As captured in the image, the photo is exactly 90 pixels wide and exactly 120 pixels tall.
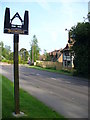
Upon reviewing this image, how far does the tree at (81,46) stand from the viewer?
27.3 meters

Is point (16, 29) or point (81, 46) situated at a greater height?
point (81, 46)

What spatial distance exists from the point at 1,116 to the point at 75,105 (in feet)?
13.6

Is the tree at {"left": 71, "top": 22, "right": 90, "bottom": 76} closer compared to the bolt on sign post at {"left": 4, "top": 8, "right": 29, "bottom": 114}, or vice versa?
the bolt on sign post at {"left": 4, "top": 8, "right": 29, "bottom": 114}

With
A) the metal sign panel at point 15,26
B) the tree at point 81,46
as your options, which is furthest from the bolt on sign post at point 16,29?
the tree at point 81,46

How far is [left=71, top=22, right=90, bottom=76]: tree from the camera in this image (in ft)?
89.6

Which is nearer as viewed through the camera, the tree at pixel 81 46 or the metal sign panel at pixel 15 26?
the metal sign panel at pixel 15 26

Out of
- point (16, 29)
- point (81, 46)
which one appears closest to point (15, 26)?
point (16, 29)

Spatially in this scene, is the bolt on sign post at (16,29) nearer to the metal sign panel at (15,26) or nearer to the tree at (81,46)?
the metal sign panel at (15,26)

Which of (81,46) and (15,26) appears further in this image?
(81,46)

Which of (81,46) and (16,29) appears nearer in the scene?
(16,29)

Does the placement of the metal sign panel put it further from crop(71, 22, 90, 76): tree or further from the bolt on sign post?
crop(71, 22, 90, 76): tree

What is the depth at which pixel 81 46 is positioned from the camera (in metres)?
27.9

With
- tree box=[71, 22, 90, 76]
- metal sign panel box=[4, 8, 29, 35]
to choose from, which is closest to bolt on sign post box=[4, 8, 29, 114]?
metal sign panel box=[4, 8, 29, 35]

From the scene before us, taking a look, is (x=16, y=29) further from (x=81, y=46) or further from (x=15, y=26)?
(x=81, y=46)
